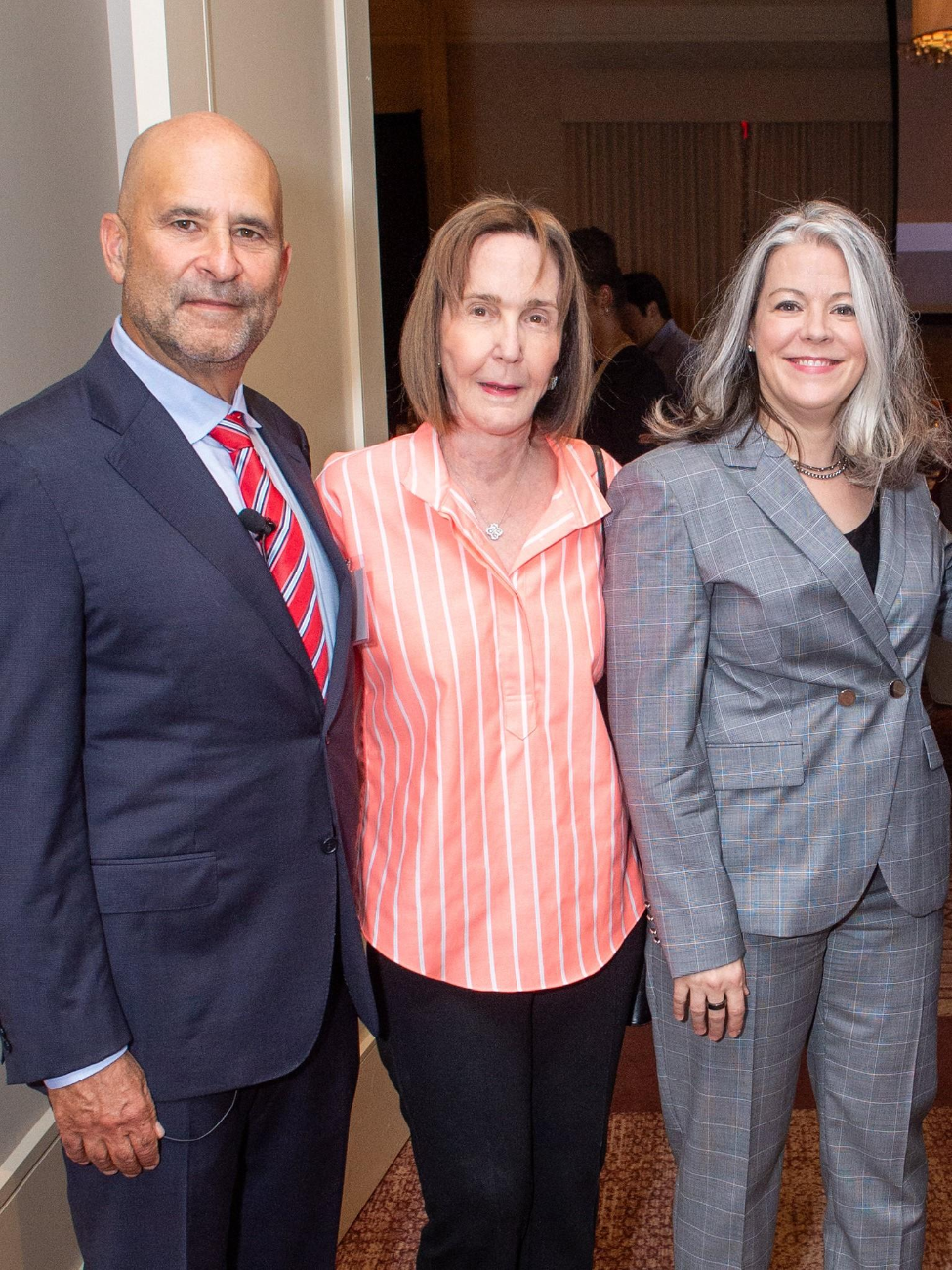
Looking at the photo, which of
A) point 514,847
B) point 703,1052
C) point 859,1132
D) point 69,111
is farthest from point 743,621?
point 69,111

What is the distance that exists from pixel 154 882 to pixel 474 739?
0.42 m

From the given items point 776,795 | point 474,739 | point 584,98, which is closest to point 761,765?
point 776,795

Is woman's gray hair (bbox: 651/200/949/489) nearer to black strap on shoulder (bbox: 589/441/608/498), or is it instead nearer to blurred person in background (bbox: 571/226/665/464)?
black strap on shoulder (bbox: 589/441/608/498)

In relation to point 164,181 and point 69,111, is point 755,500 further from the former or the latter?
point 69,111

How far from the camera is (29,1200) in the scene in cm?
166

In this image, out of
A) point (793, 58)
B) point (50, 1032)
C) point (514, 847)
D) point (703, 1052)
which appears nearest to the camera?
point (50, 1032)

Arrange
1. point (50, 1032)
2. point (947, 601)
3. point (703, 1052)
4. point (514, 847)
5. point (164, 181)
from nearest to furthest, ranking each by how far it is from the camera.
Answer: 1. point (50, 1032)
2. point (164, 181)
3. point (514, 847)
4. point (703, 1052)
5. point (947, 601)

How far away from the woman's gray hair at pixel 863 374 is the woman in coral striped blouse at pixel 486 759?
0.20 meters

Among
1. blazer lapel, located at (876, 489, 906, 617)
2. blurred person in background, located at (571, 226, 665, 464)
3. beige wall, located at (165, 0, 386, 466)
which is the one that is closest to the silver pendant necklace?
blazer lapel, located at (876, 489, 906, 617)

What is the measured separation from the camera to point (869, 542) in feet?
5.32

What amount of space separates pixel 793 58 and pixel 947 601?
7.49 m

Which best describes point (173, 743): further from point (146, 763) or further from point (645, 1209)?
point (645, 1209)

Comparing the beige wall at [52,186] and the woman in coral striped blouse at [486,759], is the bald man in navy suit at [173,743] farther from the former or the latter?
the beige wall at [52,186]

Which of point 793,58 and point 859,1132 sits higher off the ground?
point 793,58
